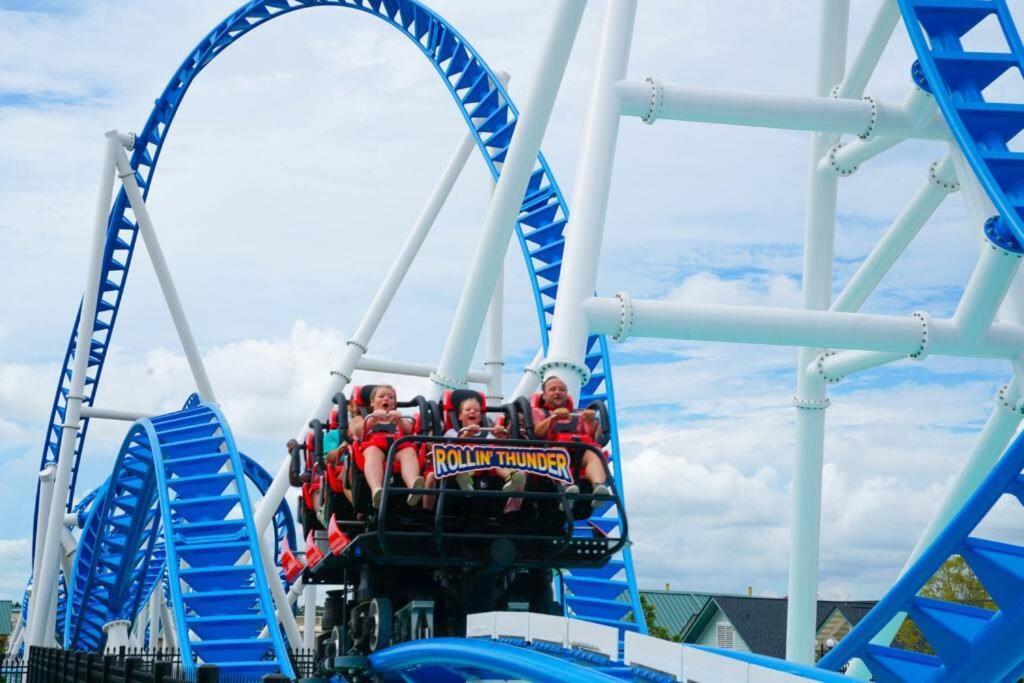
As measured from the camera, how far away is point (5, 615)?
53719 mm

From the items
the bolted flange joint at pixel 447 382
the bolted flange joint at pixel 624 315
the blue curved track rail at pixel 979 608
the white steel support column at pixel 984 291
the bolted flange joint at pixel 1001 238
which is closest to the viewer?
the blue curved track rail at pixel 979 608

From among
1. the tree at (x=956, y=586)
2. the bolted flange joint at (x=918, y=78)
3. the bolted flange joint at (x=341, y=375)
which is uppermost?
the bolted flange joint at (x=918, y=78)

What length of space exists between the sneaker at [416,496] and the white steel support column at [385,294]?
7596 mm

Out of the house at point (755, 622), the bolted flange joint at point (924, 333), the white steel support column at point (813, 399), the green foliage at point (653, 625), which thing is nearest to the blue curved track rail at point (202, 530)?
the white steel support column at point (813, 399)

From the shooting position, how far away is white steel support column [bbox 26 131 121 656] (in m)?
15.9

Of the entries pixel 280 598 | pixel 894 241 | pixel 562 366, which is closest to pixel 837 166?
pixel 894 241

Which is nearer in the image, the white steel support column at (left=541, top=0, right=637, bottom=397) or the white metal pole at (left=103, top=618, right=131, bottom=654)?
the white steel support column at (left=541, top=0, right=637, bottom=397)

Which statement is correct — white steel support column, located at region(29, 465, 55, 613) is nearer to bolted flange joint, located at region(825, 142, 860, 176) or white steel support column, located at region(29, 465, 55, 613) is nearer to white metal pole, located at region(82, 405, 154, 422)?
white metal pole, located at region(82, 405, 154, 422)

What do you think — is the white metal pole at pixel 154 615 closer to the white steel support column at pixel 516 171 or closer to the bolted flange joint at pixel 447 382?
the bolted flange joint at pixel 447 382

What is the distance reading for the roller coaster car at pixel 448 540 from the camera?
584 cm

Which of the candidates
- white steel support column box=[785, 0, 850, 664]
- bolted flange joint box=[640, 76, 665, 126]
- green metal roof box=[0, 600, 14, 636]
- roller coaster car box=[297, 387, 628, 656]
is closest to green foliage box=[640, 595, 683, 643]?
white steel support column box=[785, 0, 850, 664]

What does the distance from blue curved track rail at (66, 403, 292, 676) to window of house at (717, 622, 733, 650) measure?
56.9 ft

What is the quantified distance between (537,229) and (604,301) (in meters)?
6.03

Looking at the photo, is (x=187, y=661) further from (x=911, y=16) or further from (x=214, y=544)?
(x=911, y=16)
